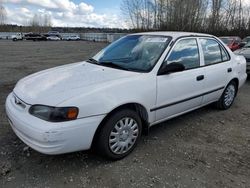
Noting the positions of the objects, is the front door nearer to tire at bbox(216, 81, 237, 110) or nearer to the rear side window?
the rear side window

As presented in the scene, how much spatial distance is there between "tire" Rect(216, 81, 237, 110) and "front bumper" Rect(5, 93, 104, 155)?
3.08m

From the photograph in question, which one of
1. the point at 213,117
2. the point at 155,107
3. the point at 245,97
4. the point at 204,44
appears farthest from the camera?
the point at 245,97

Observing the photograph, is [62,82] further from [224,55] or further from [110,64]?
[224,55]

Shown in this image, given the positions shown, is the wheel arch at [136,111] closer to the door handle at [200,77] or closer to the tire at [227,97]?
the door handle at [200,77]

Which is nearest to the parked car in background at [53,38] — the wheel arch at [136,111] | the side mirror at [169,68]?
the side mirror at [169,68]

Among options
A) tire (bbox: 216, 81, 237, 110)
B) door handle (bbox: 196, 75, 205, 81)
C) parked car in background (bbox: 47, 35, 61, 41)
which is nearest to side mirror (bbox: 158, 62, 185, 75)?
door handle (bbox: 196, 75, 205, 81)

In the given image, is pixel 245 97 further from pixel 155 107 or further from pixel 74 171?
pixel 74 171

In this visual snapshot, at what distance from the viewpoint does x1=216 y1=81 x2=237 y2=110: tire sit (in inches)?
198

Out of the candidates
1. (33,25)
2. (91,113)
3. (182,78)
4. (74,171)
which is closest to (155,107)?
(182,78)

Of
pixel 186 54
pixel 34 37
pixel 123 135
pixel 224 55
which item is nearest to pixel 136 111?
pixel 123 135

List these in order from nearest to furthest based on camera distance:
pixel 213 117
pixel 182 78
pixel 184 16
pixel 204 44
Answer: pixel 182 78 → pixel 204 44 → pixel 213 117 → pixel 184 16

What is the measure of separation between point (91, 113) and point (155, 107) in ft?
3.47

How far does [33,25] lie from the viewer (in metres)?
90.8

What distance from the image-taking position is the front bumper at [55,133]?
2607mm
